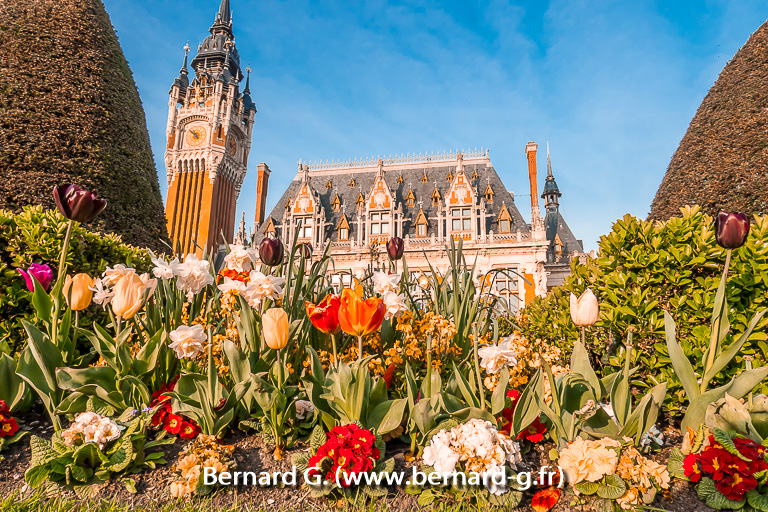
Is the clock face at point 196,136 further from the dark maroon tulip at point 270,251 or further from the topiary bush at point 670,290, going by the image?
the topiary bush at point 670,290

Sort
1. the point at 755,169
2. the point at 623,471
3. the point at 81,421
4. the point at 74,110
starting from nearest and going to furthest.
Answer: the point at 623,471 < the point at 81,421 < the point at 755,169 < the point at 74,110

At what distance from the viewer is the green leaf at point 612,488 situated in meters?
1.94

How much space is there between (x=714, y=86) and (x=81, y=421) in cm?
931

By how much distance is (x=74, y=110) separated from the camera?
624cm

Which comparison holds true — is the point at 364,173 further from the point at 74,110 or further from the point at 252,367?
the point at 252,367

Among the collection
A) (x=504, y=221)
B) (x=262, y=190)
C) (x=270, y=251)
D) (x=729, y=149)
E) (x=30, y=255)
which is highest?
(x=262, y=190)

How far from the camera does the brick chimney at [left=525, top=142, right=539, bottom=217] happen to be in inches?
973

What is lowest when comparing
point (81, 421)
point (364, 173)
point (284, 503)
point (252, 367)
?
point (284, 503)

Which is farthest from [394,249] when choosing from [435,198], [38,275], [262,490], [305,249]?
[435,198]

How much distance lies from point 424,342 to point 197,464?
5.01 ft

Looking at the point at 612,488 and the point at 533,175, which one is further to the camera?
Answer: the point at 533,175

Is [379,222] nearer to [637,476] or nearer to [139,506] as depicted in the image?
[139,506]

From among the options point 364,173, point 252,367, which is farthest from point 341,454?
point 364,173

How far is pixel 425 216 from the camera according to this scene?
88.3 ft
